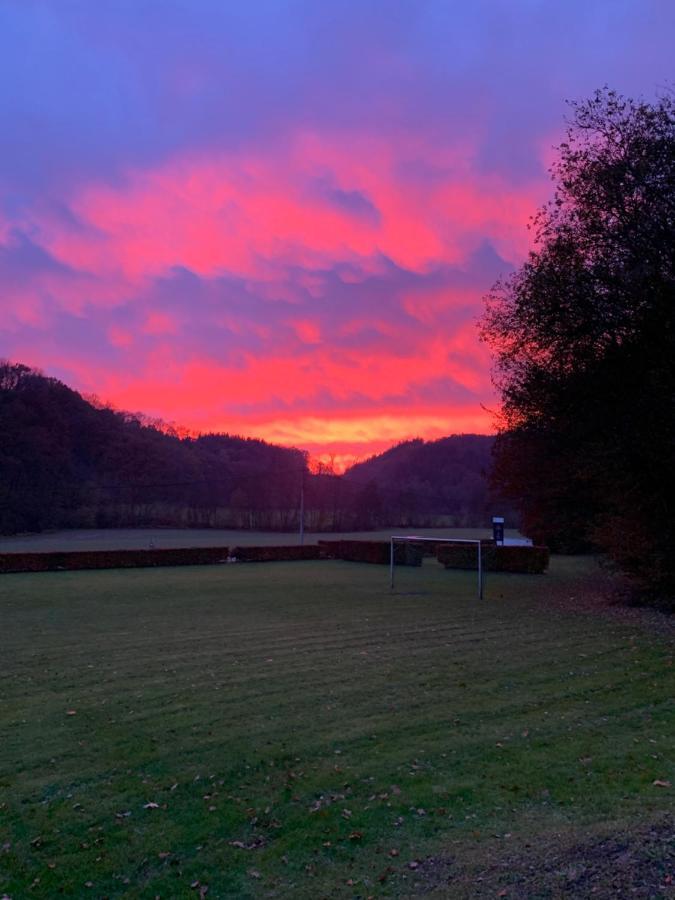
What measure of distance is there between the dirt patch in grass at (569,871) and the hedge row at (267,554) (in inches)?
1209

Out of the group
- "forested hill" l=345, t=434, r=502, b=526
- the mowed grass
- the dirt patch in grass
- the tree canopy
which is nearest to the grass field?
"forested hill" l=345, t=434, r=502, b=526

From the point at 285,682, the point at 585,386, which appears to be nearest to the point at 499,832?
the point at 285,682

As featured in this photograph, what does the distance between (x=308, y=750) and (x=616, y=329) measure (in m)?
11.6

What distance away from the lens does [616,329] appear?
14219 mm

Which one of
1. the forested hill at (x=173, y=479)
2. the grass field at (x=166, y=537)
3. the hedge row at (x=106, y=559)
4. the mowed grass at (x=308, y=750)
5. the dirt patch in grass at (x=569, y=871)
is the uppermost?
the forested hill at (x=173, y=479)

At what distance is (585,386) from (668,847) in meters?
11.8

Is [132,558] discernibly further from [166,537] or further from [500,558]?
[166,537]

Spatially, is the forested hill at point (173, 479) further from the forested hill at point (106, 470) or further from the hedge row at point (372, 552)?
the hedge row at point (372, 552)

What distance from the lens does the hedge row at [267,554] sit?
1339 inches

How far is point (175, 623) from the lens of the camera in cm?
1320

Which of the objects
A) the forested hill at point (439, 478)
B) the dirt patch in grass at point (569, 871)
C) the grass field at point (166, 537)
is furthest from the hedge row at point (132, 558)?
the forested hill at point (439, 478)

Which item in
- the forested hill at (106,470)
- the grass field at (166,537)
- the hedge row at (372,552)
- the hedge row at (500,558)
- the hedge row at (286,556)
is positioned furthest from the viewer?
the forested hill at (106,470)

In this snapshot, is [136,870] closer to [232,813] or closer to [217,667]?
[232,813]

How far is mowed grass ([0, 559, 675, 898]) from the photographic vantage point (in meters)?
3.98
